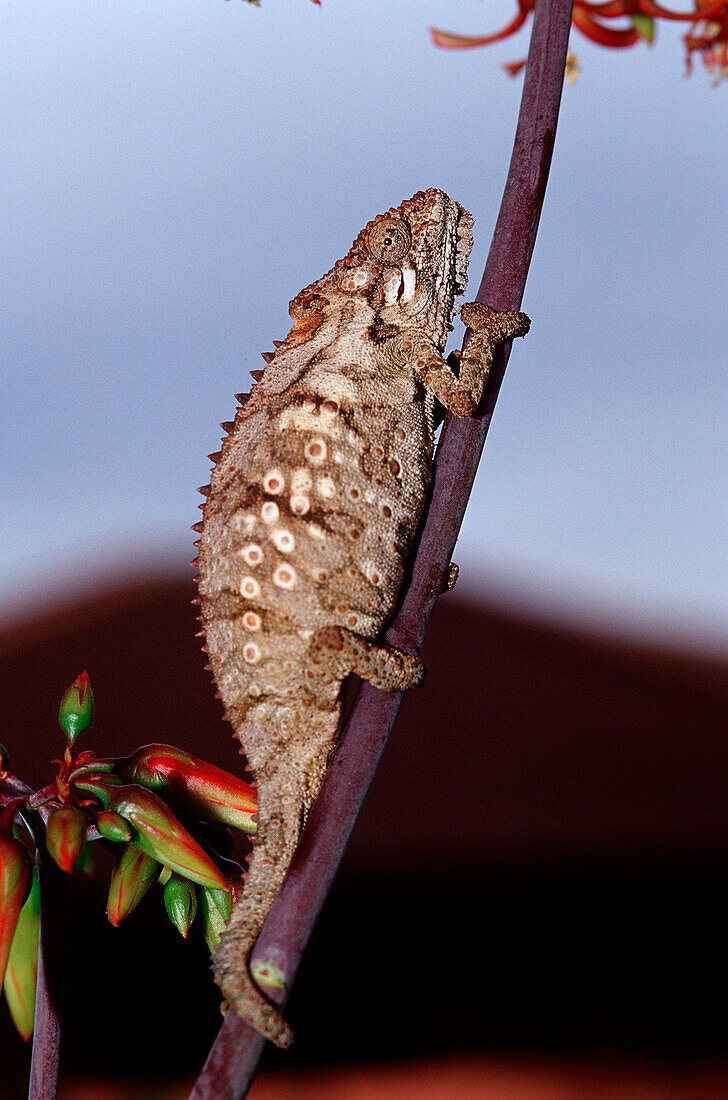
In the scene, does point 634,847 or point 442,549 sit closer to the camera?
point 442,549

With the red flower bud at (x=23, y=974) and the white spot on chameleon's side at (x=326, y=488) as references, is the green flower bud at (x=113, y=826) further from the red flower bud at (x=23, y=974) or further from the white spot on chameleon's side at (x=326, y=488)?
the white spot on chameleon's side at (x=326, y=488)

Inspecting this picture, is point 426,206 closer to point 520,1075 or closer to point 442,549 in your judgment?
point 442,549

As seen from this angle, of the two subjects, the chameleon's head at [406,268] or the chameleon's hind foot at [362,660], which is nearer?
the chameleon's hind foot at [362,660]

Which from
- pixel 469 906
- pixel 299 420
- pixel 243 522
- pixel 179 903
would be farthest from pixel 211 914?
pixel 469 906

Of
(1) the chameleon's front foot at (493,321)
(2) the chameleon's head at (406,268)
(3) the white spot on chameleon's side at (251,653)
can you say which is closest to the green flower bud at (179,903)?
(3) the white spot on chameleon's side at (251,653)

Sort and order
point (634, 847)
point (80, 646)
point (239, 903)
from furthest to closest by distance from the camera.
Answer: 1. point (80, 646)
2. point (634, 847)
3. point (239, 903)

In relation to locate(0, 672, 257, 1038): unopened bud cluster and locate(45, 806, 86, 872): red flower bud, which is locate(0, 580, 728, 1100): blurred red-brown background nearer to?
locate(0, 672, 257, 1038): unopened bud cluster

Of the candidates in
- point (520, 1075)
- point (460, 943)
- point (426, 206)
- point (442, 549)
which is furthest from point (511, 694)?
point (442, 549)
